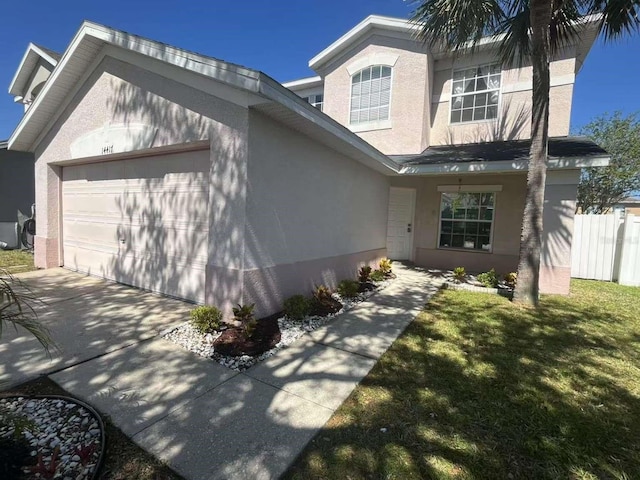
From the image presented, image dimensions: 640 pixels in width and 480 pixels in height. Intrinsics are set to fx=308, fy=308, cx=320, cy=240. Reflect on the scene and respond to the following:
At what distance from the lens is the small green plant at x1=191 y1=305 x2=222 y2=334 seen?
4.28m

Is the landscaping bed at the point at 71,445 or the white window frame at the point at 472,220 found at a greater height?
the white window frame at the point at 472,220

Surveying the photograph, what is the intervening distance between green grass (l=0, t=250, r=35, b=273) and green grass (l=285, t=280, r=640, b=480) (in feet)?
31.5

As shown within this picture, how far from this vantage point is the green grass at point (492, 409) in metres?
2.30

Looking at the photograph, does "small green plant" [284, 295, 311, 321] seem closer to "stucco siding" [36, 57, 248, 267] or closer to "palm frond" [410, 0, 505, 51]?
"stucco siding" [36, 57, 248, 267]

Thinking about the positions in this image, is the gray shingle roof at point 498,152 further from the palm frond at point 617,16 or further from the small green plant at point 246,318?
the small green plant at point 246,318

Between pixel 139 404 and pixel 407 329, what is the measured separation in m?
3.71

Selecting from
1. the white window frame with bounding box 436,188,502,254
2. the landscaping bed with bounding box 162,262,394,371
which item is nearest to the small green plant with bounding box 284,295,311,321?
the landscaping bed with bounding box 162,262,394,371

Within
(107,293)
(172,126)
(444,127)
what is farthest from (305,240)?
(444,127)

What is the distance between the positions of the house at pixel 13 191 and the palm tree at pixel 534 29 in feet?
48.2

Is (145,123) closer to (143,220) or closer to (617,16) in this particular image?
(143,220)

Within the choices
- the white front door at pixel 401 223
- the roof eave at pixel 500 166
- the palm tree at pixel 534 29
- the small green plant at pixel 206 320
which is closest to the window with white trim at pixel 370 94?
the white front door at pixel 401 223

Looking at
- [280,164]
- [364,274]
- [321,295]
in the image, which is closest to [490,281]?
[364,274]

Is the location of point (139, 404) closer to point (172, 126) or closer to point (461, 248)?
point (172, 126)

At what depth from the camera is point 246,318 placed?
4320 mm
